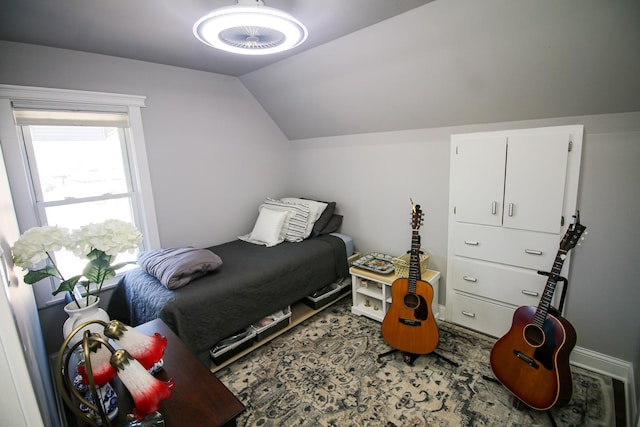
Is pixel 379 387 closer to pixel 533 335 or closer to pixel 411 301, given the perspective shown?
pixel 411 301

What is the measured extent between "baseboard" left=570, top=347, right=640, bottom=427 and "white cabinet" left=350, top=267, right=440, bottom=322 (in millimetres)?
972

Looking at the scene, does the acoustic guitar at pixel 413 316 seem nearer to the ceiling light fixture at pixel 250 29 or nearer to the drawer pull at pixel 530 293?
the drawer pull at pixel 530 293

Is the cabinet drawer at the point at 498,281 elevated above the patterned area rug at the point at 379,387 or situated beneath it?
elevated above

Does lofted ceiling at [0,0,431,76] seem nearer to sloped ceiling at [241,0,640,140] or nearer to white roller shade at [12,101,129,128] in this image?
sloped ceiling at [241,0,640,140]

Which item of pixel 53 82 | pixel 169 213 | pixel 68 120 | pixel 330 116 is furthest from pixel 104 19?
pixel 330 116

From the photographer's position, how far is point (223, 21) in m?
1.25

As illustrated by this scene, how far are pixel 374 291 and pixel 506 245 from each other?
114cm

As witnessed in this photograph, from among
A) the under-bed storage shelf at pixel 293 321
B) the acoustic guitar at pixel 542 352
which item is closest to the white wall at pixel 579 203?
the acoustic guitar at pixel 542 352

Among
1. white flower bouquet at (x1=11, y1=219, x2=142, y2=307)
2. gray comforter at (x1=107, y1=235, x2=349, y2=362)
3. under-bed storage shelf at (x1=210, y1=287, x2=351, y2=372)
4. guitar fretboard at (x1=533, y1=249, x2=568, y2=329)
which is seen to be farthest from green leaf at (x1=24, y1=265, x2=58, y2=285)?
guitar fretboard at (x1=533, y1=249, x2=568, y2=329)

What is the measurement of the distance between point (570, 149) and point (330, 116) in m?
1.94

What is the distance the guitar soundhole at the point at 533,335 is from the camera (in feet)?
5.53

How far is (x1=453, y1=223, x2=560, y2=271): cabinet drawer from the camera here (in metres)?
2.06

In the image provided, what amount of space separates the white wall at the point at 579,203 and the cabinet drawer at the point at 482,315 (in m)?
0.20

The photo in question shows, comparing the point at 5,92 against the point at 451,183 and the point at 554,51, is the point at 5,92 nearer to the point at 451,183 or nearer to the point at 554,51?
the point at 451,183
